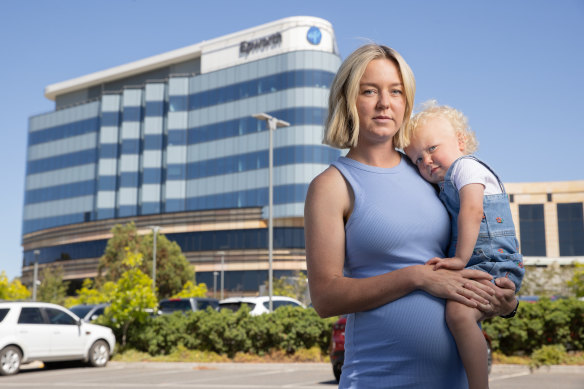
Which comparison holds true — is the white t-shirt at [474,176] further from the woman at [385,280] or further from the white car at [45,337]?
the white car at [45,337]

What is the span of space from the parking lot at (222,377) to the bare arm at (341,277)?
414 inches

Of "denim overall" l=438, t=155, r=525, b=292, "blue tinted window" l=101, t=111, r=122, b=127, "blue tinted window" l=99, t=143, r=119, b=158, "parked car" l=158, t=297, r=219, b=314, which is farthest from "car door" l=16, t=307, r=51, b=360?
"blue tinted window" l=101, t=111, r=122, b=127

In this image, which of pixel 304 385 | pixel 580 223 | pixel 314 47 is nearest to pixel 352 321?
pixel 304 385

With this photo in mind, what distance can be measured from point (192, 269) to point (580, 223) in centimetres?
4861

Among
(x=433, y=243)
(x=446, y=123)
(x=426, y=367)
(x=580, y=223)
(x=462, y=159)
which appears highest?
(x=580, y=223)

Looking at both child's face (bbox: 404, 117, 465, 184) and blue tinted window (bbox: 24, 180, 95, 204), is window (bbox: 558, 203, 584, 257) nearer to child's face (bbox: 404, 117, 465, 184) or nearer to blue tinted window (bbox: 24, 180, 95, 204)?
blue tinted window (bbox: 24, 180, 95, 204)

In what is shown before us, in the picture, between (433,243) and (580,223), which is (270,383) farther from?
(580,223)

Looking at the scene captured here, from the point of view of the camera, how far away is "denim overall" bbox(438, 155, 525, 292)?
2365mm

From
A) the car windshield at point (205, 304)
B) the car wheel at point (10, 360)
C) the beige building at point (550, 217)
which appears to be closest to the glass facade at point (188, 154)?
the beige building at point (550, 217)

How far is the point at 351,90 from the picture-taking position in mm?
2408

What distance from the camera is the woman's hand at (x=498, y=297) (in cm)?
222

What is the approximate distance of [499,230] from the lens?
2412mm

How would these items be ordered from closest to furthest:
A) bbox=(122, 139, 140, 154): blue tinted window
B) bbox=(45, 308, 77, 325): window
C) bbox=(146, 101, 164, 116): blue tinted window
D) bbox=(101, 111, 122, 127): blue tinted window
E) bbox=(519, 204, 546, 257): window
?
1. bbox=(45, 308, 77, 325): window
2. bbox=(146, 101, 164, 116): blue tinted window
3. bbox=(122, 139, 140, 154): blue tinted window
4. bbox=(101, 111, 122, 127): blue tinted window
5. bbox=(519, 204, 546, 257): window

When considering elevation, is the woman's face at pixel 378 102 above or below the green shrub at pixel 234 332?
above
